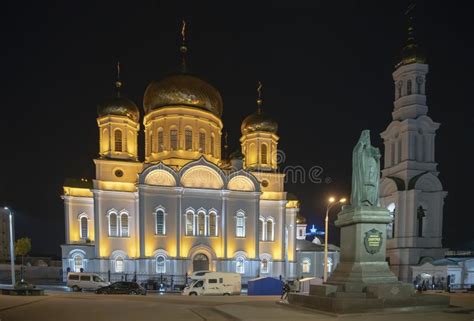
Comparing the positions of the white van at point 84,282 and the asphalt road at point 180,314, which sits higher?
the asphalt road at point 180,314

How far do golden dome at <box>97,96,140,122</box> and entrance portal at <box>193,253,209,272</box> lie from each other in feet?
53.6

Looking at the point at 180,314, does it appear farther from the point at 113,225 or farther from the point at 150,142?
the point at 150,142

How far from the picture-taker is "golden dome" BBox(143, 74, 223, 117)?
137 ft

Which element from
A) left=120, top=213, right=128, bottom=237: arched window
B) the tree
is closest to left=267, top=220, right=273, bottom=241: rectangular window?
left=120, top=213, right=128, bottom=237: arched window

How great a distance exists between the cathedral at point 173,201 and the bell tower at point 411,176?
11.8 metres

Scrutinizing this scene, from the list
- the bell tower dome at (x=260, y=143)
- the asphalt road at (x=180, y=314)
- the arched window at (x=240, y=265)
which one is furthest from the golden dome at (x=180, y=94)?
the asphalt road at (x=180, y=314)

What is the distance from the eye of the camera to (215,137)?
146 ft

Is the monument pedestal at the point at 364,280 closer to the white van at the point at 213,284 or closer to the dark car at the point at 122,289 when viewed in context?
the white van at the point at 213,284

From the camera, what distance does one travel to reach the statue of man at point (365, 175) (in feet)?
43.3

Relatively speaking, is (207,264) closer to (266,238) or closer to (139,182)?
(266,238)

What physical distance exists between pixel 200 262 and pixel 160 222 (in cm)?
571

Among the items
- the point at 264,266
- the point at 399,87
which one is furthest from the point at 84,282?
the point at 399,87

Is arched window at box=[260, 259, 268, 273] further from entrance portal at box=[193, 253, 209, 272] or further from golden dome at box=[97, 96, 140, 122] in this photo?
golden dome at box=[97, 96, 140, 122]

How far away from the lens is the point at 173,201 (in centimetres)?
3731
